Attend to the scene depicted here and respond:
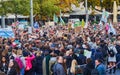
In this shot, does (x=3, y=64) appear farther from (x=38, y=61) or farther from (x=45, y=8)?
(x=45, y=8)

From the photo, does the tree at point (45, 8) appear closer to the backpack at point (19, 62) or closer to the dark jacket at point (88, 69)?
the backpack at point (19, 62)

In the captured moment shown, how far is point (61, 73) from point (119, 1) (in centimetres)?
5776

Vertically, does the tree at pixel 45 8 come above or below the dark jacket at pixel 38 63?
below

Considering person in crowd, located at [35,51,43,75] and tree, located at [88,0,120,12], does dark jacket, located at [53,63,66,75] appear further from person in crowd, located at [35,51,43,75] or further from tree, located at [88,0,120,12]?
tree, located at [88,0,120,12]

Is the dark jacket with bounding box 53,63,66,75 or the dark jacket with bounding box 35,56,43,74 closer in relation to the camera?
the dark jacket with bounding box 53,63,66,75

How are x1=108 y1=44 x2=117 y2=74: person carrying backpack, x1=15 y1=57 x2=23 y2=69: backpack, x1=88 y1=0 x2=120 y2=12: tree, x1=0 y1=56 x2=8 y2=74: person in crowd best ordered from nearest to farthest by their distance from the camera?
x1=15 y1=57 x2=23 y2=69: backpack, x1=0 y1=56 x2=8 y2=74: person in crowd, x1=108 y1=44 x2=117 y2=74: person carrying backpack, x1=88 y1=0 x2=120 y2=12: tree

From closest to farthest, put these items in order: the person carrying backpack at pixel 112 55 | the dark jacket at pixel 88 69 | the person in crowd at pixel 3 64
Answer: the dark jacket at pixel 88 69, the person in crowd at pixel 3 64, the person carrying backpack at pixel 112 55

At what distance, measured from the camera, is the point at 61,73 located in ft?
52.7

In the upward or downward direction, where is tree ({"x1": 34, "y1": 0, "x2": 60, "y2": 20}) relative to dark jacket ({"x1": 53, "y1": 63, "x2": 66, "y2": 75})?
downward

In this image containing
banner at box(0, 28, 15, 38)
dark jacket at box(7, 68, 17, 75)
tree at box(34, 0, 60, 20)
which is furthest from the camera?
tree at box(34, 0, 60, 20)

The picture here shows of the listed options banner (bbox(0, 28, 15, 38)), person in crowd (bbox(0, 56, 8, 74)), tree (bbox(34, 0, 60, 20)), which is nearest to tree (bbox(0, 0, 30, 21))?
tree (bbox(34, 0, 60, 20))

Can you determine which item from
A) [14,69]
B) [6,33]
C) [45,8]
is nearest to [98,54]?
[14,69]

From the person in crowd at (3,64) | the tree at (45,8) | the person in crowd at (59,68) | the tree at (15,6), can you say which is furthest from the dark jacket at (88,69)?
the tree at (45,8)

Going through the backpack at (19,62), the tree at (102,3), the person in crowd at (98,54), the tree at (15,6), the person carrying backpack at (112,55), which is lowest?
the tree at (102,3)
